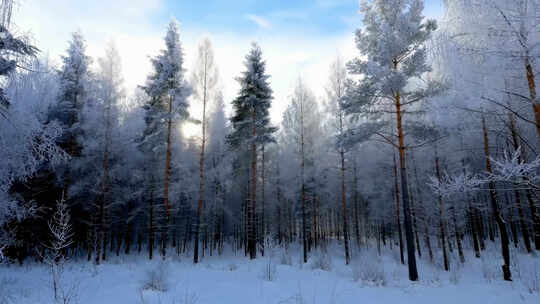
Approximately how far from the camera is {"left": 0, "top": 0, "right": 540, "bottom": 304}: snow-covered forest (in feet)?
19.4

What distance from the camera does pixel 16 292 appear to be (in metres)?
6.90

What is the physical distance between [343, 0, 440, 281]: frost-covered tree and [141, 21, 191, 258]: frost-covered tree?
34.4 ft

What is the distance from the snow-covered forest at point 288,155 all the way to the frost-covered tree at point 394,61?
70 millimetres

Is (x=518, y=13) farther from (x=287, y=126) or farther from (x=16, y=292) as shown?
(x=287, y=126)

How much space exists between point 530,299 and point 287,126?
16.8 m

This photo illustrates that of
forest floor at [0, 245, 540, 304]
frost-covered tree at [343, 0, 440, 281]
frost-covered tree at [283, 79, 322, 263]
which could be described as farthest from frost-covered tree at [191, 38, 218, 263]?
forest floor at [0, 245, 540, 304]

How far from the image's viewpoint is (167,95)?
1652 cm

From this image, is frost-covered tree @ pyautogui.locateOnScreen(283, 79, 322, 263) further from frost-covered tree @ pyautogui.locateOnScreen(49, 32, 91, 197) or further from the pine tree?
frost-covered tree @ pyautogui.locateOnScreen(49, 32, 91, 197)

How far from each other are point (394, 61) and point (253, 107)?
980 centimetres

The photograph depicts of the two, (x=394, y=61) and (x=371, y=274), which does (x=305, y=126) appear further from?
(x=371, y=274)

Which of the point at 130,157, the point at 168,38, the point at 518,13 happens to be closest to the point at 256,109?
the point at 168,38

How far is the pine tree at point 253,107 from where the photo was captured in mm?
18016

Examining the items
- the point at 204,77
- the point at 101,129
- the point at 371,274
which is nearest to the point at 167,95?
the point at 204,77

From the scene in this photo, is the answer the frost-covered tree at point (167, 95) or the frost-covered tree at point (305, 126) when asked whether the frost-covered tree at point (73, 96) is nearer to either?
the frost-covered tree at point (167, 95)
